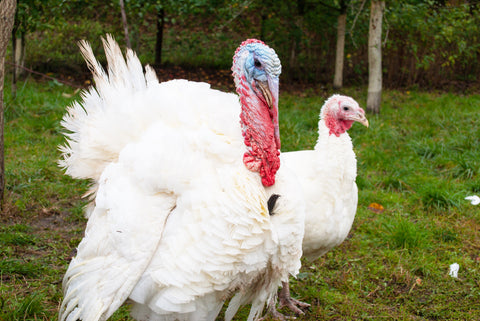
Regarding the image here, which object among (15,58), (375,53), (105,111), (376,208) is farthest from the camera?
(15,58)

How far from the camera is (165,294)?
8.89 feet

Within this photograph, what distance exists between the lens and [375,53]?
7.75 metres

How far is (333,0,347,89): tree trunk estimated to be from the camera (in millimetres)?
9117

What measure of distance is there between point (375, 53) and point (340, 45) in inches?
67.3

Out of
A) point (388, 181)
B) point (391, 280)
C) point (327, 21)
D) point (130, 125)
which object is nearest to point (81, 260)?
point (130, 125)

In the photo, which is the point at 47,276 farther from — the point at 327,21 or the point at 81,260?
the point at 327,21

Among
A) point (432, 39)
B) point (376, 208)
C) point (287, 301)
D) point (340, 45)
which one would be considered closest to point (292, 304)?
point (287, 301)

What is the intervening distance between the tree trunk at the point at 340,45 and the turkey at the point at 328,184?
561 cm

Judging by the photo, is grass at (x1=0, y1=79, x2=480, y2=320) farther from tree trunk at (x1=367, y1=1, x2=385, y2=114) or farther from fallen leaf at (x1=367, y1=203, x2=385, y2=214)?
tree trunk at (x1=367, y1=1, x2=385, y2=114)

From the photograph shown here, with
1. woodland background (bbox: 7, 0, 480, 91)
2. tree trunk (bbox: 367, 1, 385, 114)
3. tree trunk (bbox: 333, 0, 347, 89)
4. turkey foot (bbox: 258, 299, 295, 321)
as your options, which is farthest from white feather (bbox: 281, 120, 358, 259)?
tree trunk (bbox: 333, 0, 347, 89)

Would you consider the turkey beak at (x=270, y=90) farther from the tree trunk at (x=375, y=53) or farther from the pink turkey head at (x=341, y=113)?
the tree trunk at (x=375, y=53)

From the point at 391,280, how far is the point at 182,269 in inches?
86.1

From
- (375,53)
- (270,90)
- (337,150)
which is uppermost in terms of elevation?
(375,53)

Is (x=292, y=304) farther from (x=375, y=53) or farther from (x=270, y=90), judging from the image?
(x=375, y=53)
